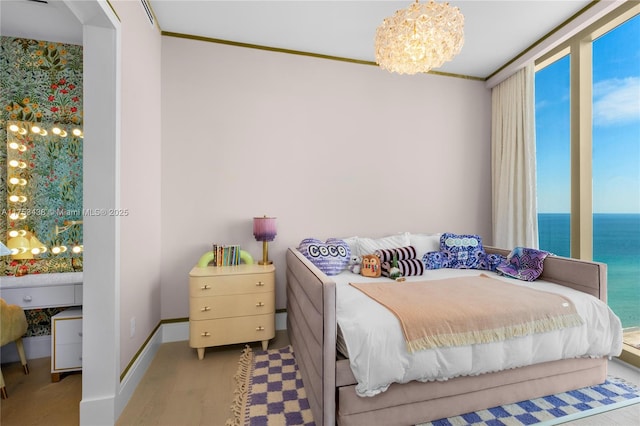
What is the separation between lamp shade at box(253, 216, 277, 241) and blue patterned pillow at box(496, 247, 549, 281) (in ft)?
6.73

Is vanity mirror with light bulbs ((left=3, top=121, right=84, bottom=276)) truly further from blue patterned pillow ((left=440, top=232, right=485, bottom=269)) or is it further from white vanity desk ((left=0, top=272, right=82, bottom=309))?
blue patterned pillow ((left=440, top=232, right=485, bottom=269))

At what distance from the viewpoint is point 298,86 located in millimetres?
2773

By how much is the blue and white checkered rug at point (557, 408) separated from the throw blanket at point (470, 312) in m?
0.45

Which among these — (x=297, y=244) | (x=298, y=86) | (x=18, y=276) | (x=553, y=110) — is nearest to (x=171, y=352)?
(x=18, y=276)

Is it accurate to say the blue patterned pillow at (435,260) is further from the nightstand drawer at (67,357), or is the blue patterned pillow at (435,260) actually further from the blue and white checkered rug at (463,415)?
the nightstand drawer at (67,357)

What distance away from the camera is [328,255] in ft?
7.74

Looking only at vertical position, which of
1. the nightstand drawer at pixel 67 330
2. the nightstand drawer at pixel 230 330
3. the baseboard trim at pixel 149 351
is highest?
the nightstand drawer at pixel 67 330

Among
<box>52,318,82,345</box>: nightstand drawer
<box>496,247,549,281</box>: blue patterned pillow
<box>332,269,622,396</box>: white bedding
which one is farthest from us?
<box>496,247,549,281</box>: blue patterned pillow

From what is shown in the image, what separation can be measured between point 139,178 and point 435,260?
8.51ft

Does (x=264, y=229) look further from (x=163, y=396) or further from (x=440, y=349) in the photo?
(x=440, y=349)

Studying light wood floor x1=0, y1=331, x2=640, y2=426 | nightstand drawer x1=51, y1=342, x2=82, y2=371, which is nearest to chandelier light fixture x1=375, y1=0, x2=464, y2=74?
light wood floor x1=0, y1=331, x2=640, y2=426

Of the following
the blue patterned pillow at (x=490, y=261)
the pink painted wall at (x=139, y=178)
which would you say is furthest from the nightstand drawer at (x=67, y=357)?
Answer: the blue patterned pillow at (x=490, y=261)

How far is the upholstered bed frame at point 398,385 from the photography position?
1.31 metres

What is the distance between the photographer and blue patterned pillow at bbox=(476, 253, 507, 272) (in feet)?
8.24
